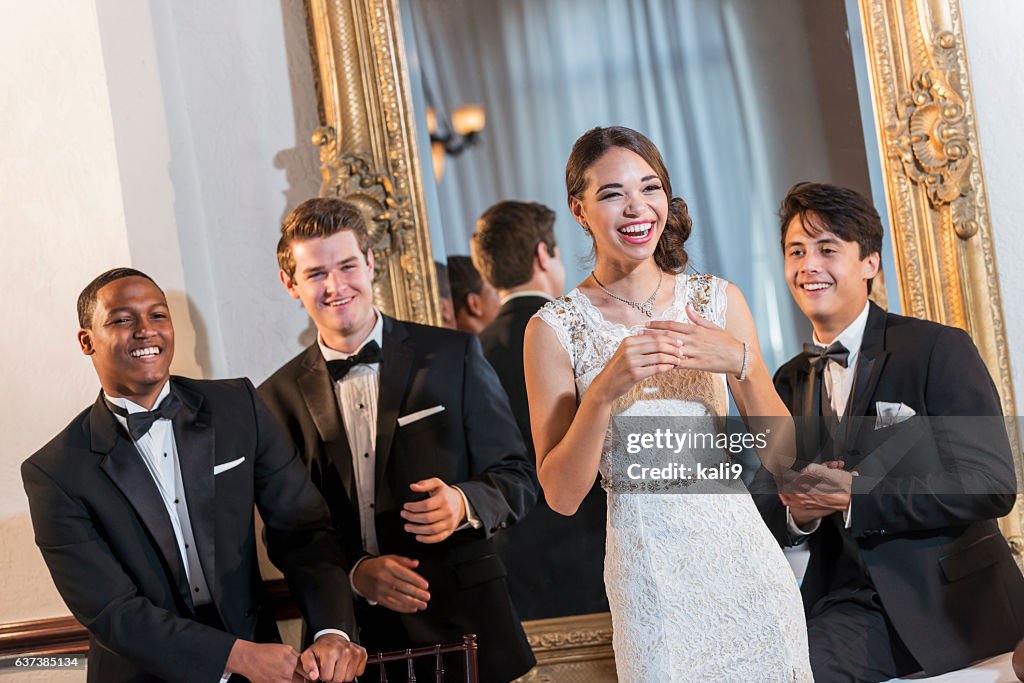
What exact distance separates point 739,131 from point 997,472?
3.93 feet

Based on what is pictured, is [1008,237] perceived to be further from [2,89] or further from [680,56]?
[2,89]

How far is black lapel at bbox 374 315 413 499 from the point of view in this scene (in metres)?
2.78

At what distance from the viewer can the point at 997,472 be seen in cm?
253

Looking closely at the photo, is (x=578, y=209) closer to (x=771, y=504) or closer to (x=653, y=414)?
(x=653, y=414)

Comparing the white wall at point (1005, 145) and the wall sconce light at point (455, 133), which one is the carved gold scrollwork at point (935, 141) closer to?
the white wall at point (1005, 145)

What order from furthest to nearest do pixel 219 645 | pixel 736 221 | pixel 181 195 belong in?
1. pixel 181 195
2. pixel 736 221
3. pixel 219 645

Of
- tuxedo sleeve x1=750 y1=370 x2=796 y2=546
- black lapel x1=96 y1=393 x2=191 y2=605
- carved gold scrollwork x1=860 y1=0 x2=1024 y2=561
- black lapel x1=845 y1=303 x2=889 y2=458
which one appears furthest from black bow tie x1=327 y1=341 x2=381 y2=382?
carved gold scrollwork x1=860 y1=0 x2=1024 y2=561

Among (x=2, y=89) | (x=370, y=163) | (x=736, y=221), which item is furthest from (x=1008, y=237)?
(x=2, y=89)

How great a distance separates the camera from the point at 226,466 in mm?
2641

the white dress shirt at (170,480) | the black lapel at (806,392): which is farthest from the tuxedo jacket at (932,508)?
the white dress shirt at (170,480)

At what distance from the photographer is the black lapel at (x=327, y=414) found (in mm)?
2826

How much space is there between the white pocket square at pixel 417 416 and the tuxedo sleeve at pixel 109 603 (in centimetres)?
71

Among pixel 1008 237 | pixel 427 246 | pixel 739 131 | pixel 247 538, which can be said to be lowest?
pixel 247 538

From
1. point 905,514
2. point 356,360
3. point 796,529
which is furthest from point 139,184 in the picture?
point 905,514
